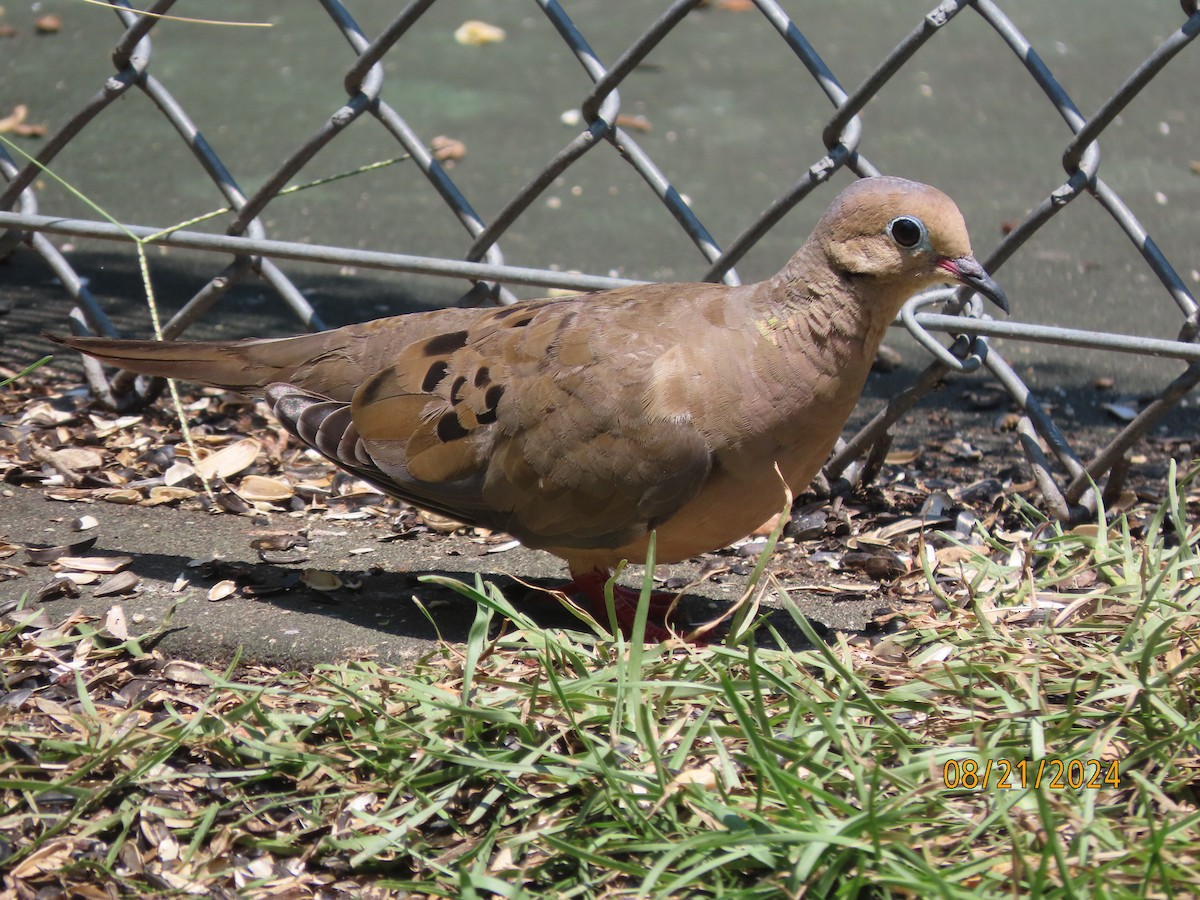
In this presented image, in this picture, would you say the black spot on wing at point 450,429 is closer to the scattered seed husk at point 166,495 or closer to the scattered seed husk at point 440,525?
the scattered seed husk at point 440,525

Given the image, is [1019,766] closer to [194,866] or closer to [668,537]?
[668,537]

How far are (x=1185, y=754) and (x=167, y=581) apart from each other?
230 centimetres

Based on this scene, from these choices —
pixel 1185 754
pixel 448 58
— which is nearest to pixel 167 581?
pixel 1185 754

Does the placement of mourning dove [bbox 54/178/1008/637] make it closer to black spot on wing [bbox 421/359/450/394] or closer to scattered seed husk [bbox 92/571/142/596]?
black spot on wing [bbox 421/359/450/394]

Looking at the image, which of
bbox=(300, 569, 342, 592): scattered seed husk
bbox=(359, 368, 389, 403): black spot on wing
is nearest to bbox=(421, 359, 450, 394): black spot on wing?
bbox=(359, 368, 389, 403): black spot on wing

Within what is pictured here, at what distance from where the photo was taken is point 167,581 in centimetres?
313

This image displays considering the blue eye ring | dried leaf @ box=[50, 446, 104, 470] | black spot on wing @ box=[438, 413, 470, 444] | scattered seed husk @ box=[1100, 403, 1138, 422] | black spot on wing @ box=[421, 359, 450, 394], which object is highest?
the blue eye ring

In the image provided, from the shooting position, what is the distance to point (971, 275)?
2707mm

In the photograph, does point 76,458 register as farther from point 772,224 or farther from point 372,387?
point 772,224

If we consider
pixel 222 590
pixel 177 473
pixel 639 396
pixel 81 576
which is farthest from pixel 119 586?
pixel 639 396

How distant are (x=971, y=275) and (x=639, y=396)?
754mm
